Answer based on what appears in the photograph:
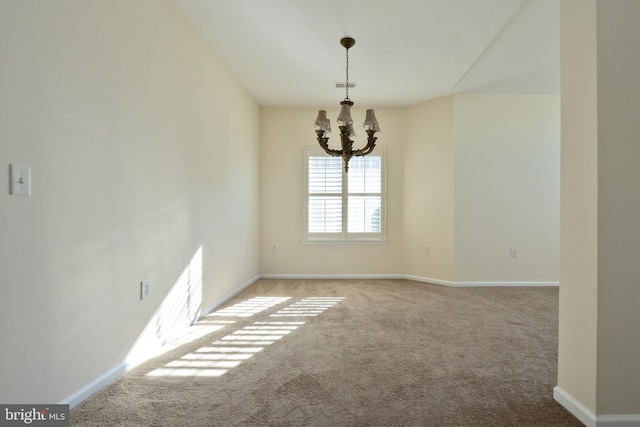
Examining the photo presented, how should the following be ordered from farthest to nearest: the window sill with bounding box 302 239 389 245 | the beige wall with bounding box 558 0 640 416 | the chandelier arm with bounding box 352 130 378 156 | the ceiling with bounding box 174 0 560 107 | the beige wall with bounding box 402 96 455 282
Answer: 1. the window sill with bounding box 302 239 389 245
2. the beige wall with bounding box 402 96 455 282
3. the chandelier arm with bounding box 352 130 378 156
4. the ceiling with bounding box 174 0 560 107
5. the beige wall with bounding box 558 0 640 416

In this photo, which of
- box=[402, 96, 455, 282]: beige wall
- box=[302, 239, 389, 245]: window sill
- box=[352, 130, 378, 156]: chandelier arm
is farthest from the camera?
box=[302, 239, 389, 245]: window sill

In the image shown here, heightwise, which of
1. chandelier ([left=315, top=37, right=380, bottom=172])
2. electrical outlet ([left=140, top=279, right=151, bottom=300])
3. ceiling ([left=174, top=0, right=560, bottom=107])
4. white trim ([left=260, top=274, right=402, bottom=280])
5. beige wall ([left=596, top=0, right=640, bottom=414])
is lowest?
white trim ([left=260, top=274, right=402, bottom=280])

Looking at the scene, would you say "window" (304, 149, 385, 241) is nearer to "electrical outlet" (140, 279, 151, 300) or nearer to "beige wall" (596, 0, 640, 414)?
"electrical outlet" (140, 279, 151, 300)

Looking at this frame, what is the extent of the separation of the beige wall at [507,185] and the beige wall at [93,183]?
3.63 meters

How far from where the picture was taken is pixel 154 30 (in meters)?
2.48

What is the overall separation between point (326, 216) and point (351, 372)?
140 inches

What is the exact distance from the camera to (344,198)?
5629 mm

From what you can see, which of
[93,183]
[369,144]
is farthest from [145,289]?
[369,144]

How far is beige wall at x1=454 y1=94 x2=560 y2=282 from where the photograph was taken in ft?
16.4

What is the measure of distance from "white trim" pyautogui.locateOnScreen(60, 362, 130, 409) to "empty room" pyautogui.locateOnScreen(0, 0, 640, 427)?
13 millimetres

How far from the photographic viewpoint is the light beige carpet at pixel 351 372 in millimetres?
1736

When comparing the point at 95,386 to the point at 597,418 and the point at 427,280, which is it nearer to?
the point at 597,418

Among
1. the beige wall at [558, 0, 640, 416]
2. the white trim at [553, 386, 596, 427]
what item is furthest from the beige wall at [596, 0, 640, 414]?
the white trim at [553, 386, 596, 427]

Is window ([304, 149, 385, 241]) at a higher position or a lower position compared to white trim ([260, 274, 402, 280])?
higher
